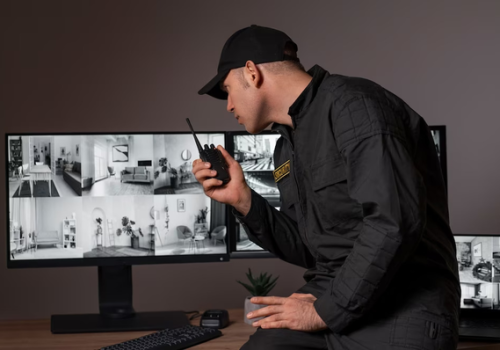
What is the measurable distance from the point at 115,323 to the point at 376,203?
1.05 meters

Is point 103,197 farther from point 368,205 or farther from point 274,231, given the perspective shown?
point 368,205

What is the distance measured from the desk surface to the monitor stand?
2.4 inches

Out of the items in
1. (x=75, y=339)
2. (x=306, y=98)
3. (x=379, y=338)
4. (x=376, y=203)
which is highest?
(x=306, y=98)

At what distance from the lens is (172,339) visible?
69.6 inches

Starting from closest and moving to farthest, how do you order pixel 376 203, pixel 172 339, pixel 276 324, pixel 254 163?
pixel 376 203 < pixel 276 324 < pixel 172 339 < pixel 254 163

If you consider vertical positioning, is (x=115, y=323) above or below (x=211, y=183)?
below

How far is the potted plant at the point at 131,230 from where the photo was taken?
78.3 inches

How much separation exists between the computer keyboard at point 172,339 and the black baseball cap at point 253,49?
0.70 m

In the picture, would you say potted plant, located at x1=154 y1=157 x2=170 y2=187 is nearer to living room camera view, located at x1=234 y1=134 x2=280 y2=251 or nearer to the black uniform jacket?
living room camera view, located at x1=234 y1=134 x2=280 y2=251

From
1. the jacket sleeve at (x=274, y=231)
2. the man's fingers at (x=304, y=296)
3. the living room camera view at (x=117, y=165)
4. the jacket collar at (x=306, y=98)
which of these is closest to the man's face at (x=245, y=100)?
the jacket collar at (x=306, y=98)

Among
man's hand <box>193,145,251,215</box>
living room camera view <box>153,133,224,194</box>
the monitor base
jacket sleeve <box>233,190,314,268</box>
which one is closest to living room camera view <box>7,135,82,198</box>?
living room camera view <box>153,133,224,194</box>

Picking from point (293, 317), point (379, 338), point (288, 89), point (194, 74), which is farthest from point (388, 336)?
point (194, 74)

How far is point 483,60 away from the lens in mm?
2990

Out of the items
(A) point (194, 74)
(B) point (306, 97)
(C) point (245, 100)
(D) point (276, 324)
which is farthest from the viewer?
(A) point (194, 74)
